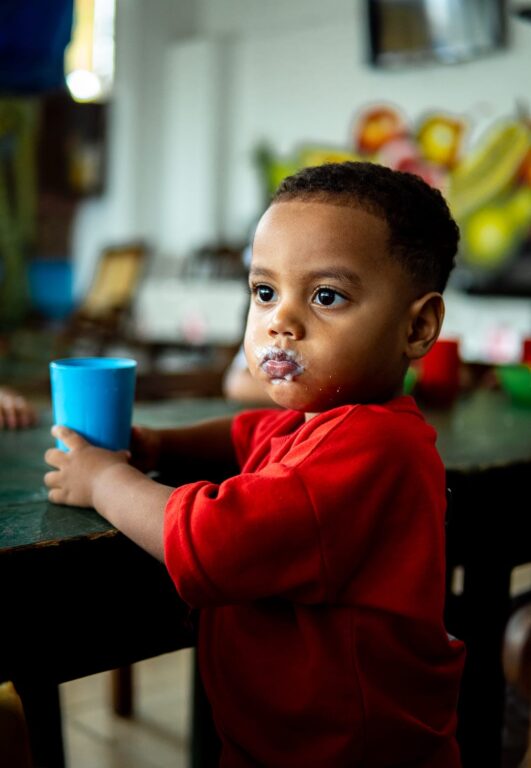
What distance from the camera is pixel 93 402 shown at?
0.91 m

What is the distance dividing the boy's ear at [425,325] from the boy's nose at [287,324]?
0.11m

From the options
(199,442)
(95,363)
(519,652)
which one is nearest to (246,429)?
(199,442)

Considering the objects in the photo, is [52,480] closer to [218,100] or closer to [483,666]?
[483,666]

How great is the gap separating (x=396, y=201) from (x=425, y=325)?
0.13 metres

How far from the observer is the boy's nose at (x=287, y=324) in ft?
2.52

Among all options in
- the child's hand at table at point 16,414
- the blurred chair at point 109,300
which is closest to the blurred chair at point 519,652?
the child's hand at table at point 16,414

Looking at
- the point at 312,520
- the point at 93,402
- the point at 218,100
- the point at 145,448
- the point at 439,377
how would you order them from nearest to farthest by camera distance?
the point at 312,520
the point at 93,402
the point at 145,448
the point at 439,377
the point at 218,100

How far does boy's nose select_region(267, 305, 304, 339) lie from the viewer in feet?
2.52

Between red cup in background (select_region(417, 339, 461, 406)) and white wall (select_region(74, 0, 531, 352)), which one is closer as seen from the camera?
red cup in background (select_region(417, 339, 461, 406))

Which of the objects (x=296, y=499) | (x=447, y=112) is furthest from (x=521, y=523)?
(x=447, y=112)

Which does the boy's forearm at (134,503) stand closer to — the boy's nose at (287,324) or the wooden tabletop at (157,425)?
the wooden tabletop at (157,425)

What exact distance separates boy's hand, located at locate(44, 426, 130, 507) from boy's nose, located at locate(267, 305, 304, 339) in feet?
0.74

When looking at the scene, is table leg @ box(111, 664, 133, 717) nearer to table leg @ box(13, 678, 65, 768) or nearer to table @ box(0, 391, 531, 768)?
table @ box(0, 391, 531, 768)

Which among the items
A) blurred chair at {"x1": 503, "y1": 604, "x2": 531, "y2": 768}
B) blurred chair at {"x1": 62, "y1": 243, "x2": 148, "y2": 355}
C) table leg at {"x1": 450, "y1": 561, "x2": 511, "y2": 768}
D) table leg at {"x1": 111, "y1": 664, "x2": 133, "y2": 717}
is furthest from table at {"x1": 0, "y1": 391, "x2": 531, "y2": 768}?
blurred chair at {"x1": 62, "y1": 243, "x2": 148, "y2": 355}
